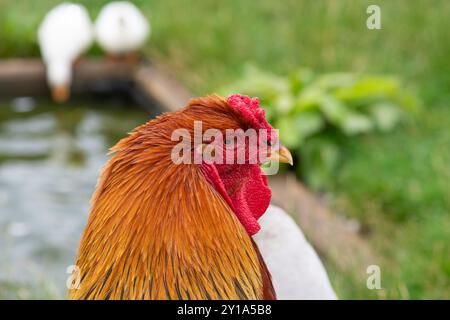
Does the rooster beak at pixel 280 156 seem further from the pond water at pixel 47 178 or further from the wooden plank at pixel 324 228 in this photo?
the wooden plank at pixel 324 228

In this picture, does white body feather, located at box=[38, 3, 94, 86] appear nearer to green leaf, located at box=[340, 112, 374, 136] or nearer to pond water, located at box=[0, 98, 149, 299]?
pond water, located at box=[0, 98, 149, 299]

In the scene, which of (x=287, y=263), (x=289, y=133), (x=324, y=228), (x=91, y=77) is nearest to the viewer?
(x=287, y=263)

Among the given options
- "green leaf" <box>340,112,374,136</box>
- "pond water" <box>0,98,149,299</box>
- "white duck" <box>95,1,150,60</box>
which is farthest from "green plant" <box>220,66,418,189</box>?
"white duck" <box>95,1,150,60</box>

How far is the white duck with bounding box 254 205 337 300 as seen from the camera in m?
2.51

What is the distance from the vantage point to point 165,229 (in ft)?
6.13

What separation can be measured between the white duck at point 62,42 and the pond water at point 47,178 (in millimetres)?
254

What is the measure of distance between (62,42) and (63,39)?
0.03m

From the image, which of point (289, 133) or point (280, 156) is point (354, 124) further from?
point (280, 156)

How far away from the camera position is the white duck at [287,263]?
251 centimetres

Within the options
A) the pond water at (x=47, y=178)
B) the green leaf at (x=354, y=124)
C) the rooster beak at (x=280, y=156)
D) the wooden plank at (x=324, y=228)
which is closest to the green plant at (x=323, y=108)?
the green leaf at (x=354, y=124)

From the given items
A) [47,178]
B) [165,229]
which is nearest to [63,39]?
[47,178]

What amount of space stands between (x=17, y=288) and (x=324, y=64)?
313 centimetres

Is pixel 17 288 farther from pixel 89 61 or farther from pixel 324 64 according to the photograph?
pixel 89 61

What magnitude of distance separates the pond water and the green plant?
1242 millimetres
